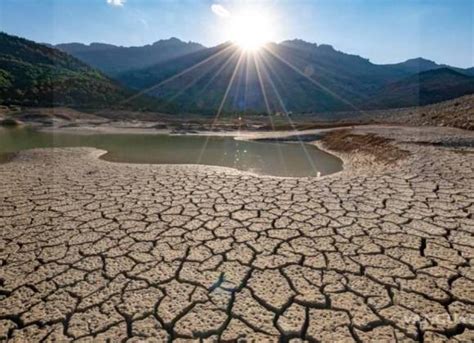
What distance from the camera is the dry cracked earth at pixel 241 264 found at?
2246 millimetres

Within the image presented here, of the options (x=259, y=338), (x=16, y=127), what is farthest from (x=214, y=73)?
(x=259, y=338)

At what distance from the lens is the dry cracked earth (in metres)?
2.25

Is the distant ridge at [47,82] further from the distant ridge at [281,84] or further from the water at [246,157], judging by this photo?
the water at [246,157]

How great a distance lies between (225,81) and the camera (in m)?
73.4

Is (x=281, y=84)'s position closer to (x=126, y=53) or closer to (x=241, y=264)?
(x=241, y=264)

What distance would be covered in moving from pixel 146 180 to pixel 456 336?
18.1ft

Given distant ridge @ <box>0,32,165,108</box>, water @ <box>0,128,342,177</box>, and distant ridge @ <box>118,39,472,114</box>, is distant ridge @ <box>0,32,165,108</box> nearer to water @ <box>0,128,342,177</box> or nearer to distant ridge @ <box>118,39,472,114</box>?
distant ridge @ <box>118,39,472,114</box>

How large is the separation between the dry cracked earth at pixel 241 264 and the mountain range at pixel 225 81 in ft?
130

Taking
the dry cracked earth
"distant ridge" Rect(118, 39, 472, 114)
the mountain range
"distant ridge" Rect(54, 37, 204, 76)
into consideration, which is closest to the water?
the dry cracked earth

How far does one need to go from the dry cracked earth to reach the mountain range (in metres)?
39.8

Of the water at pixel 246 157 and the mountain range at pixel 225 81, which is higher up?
the mountain range at pixel 225 81

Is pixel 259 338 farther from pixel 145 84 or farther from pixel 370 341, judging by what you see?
pixel 145 84

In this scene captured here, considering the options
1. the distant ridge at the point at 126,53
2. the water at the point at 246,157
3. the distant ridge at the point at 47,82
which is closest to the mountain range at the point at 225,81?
the distant ridge at the point at 47,82

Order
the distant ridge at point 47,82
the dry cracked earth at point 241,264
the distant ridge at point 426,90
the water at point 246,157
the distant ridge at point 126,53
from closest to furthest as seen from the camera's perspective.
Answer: the dry cracked earth at point 241,264 < the water at point 246,157 < the distant ridge at point 47,82 < the distant ridge at point 426,90 < the distant ridge at point 126,53
